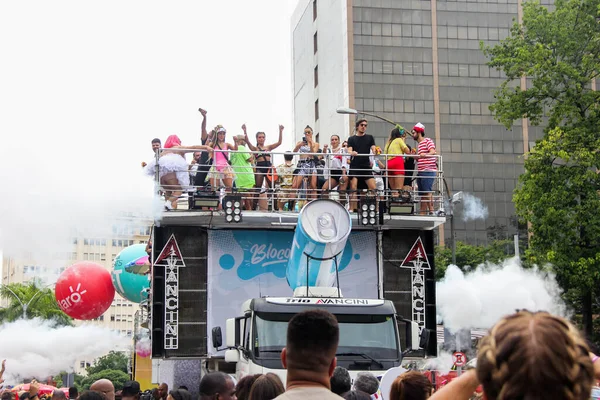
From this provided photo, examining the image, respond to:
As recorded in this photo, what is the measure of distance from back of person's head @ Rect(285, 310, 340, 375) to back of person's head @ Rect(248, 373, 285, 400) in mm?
2308

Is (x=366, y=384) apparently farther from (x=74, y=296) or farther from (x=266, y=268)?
(x=74, y=296)

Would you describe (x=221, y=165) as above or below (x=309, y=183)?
above

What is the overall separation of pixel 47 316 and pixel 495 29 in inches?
1731

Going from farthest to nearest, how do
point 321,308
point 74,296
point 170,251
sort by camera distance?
1. point 74,296
2. point 170,251
3. point 321,308

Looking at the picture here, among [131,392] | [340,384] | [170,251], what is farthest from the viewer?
[170,251]

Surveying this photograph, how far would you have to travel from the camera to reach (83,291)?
21.2 metres

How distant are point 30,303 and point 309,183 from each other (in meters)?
60.3

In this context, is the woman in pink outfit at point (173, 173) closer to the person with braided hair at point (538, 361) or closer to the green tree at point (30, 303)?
the person with braided hair at point (538, 361)

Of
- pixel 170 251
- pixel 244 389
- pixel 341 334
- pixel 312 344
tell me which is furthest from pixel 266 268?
pixel 312 344

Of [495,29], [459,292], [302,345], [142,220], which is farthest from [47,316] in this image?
[302,345]

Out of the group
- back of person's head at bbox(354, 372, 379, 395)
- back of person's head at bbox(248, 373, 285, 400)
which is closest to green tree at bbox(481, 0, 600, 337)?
back of person's head at bbox(354, 372, 379, 395)

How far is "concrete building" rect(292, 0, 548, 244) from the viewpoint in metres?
78.1

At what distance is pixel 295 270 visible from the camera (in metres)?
14.8

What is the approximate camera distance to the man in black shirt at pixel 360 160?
671 inches
